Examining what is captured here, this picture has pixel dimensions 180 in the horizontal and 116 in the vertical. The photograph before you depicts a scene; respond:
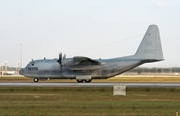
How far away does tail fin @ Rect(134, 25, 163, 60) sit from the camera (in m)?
51.9

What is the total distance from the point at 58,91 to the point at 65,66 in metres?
16.9

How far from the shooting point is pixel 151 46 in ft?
172

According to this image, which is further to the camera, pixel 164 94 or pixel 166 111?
pixel 164 94

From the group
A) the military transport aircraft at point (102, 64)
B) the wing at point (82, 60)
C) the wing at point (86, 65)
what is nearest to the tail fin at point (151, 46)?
the military transport aircraft at point (102, 64)

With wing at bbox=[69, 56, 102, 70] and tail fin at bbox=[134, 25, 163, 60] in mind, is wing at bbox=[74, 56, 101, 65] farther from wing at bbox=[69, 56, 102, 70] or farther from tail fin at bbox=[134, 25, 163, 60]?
tail fin at bbox=[134, 25, 163, 60]

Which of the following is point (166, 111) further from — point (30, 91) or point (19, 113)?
point (30, 91)

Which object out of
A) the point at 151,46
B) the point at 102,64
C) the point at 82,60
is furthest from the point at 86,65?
the point at 151,46

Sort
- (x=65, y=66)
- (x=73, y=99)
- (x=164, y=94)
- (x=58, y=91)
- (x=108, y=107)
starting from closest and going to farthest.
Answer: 1. (x=108, y=107)
2. (x=73, y=99)
3. (x=164, y=94)
4. (x=58, y=91)
5. (x=65, y=66)

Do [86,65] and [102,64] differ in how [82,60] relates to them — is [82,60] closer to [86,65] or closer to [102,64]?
[86,65]

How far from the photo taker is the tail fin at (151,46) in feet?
170

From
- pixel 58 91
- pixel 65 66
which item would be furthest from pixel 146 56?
pixel 58 91

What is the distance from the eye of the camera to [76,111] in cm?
2053

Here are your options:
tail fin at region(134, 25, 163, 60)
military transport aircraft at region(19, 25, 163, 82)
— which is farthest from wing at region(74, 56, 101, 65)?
tail fin at region(134, 25, 163, 60)

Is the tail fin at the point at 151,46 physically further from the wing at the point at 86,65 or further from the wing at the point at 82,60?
the wing at the point at 82,60
